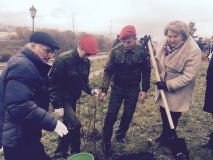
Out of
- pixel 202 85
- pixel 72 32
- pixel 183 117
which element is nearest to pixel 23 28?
pixel 72 32

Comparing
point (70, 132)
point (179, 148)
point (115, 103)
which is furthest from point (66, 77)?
point (179, 148)

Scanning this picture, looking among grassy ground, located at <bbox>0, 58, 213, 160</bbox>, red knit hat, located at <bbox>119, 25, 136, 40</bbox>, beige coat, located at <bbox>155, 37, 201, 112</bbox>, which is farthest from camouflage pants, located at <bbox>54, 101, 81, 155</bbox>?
beige coat, located at <bbox>155, 37, 201, 112</bbox>

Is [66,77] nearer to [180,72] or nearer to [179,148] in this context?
[180,72]

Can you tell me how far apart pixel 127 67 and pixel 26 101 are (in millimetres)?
2059

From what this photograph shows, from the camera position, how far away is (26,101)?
2111 millimetres

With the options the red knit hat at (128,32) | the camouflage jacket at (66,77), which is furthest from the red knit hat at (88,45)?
the red knit hat at (128,32)

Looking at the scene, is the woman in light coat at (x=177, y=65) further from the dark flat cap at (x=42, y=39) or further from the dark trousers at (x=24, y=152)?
the dark trousers at (x=24, y=152)

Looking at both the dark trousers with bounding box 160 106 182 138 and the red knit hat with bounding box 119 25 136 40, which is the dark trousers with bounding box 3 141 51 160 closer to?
the red knit hat with bounding box 119 25 136 40

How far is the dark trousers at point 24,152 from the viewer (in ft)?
7.54

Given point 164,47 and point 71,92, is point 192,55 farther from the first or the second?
point 71,92

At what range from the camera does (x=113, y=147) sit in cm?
413

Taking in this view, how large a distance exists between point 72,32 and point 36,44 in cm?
3191

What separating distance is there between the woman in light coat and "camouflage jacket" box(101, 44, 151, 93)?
0.24 m

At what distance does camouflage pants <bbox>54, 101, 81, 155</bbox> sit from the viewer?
11.2ft
